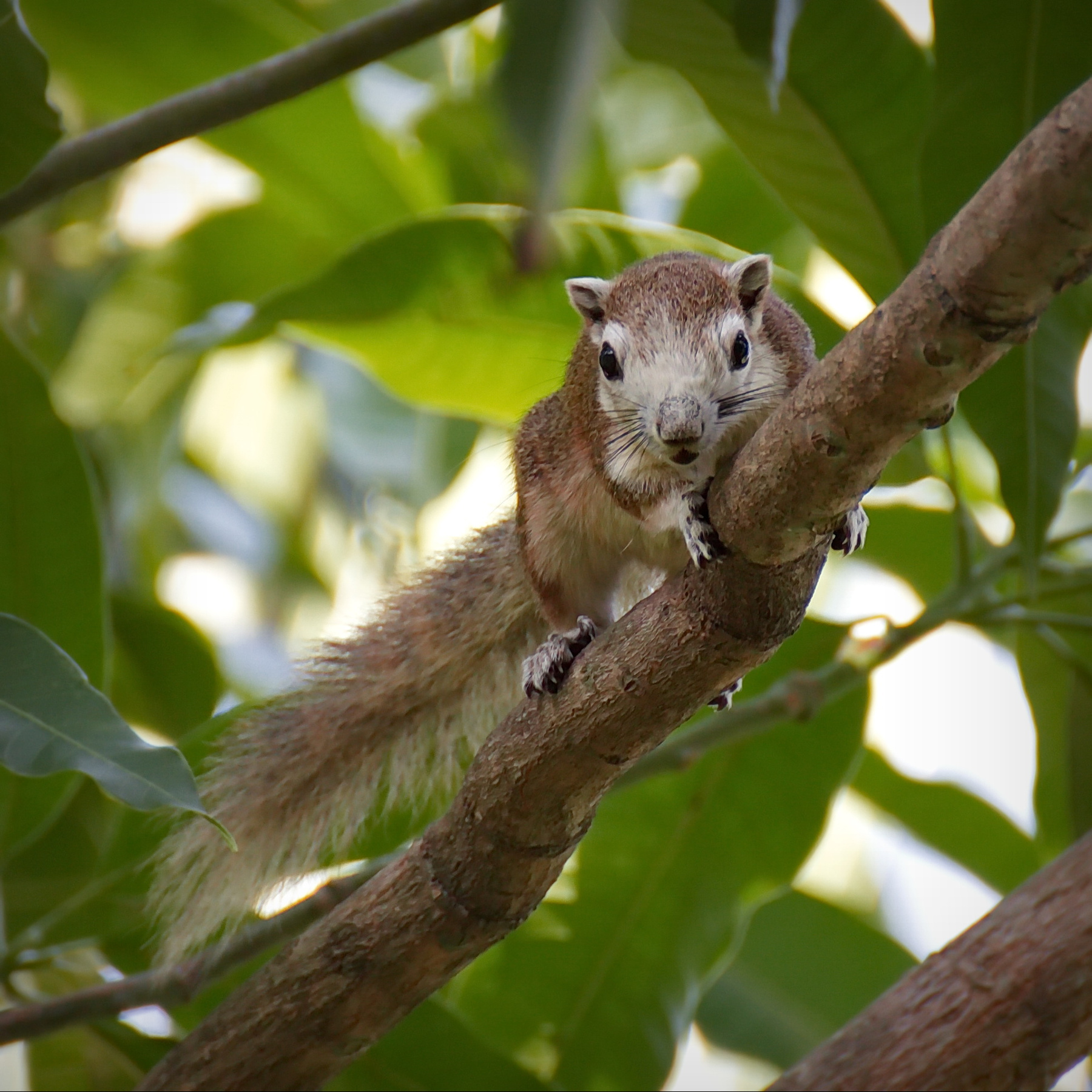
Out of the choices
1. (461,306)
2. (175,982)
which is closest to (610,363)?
(461,306)

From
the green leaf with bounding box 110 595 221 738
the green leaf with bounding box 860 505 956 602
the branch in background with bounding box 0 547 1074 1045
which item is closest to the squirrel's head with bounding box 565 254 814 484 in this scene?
the branch in background with bounding box 0 547 1074 1045

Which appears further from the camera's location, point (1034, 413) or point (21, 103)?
point (1034, 413)

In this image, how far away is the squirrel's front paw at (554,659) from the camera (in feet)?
5.48

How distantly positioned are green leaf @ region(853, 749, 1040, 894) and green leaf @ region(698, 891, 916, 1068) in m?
0.25

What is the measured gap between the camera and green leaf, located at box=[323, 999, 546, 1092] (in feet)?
6.17

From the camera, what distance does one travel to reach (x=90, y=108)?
2.96m

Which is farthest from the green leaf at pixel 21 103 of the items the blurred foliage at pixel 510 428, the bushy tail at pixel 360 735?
the bushy tail at pixel 360 735

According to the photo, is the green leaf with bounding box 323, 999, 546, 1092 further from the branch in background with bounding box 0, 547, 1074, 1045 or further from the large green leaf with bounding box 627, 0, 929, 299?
the large green leaf with bounding box 627, 0, 929, 299

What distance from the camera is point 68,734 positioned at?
1.29m

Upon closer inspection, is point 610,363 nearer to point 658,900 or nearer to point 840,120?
point 840,120

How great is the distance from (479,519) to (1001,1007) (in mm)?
1355

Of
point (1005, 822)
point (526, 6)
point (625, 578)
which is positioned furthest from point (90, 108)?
point (526, 6)

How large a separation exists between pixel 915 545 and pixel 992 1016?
1.02 m

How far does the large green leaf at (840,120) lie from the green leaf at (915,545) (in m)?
0.47
